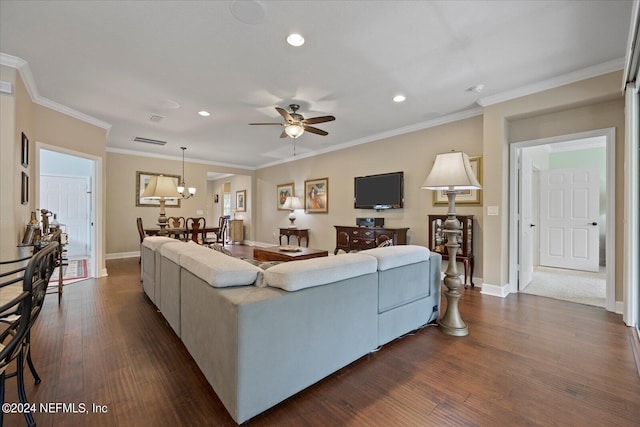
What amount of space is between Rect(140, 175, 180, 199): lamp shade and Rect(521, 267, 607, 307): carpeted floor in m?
4.99

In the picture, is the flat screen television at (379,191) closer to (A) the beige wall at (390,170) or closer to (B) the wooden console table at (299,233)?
(A) the beige wall at (390,170)

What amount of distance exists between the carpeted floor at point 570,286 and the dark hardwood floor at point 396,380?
91cm

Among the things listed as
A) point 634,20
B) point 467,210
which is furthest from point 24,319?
point 467,210

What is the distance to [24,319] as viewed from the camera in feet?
3.59

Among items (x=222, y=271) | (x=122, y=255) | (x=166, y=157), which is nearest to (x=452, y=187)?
(x=222, y=271)

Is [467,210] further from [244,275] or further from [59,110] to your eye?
[59,110]

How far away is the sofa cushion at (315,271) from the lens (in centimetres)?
156

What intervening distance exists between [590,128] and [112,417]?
4965mm

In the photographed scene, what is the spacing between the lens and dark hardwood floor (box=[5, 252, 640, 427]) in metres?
1.48

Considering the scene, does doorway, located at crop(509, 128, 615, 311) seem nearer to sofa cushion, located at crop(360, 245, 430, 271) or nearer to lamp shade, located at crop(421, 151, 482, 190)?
lamp shade, located at crop(421, 151, 482, 190)

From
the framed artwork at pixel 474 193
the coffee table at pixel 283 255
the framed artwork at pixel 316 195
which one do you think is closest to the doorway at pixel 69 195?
the coffee table at pixel 283 255

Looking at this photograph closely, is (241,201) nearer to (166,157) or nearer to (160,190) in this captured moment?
(166,157)

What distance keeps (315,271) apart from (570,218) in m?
6.23

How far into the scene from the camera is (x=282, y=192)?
7.98 metres
